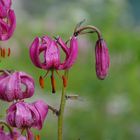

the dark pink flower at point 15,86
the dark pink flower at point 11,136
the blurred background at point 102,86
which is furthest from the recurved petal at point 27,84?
the blurred background at point 102,86

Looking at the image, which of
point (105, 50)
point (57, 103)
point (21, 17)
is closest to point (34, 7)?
point (21, 17)

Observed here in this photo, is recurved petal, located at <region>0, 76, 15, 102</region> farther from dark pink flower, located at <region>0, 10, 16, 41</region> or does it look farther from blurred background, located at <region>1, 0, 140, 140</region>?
blurred background, located at <region>1, 0, 140, 140</region>

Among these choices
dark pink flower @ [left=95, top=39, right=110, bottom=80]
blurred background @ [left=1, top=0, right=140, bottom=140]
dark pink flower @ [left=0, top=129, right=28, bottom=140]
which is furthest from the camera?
blurred background @ [left=1, top=0, right=140, bottom=140]

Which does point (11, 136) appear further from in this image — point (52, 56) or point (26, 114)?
point (52, 56)

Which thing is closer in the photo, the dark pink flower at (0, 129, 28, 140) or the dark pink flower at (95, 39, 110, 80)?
the dark pink flower at (0, 129, 28, 140)

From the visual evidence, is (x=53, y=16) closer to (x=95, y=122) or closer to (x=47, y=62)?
(x=95, y=122)

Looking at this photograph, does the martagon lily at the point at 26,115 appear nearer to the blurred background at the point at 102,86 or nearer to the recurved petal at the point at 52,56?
the recurved petal at the point at 52,56

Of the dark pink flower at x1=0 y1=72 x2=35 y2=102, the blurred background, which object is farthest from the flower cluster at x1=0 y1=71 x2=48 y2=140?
the blurred background
